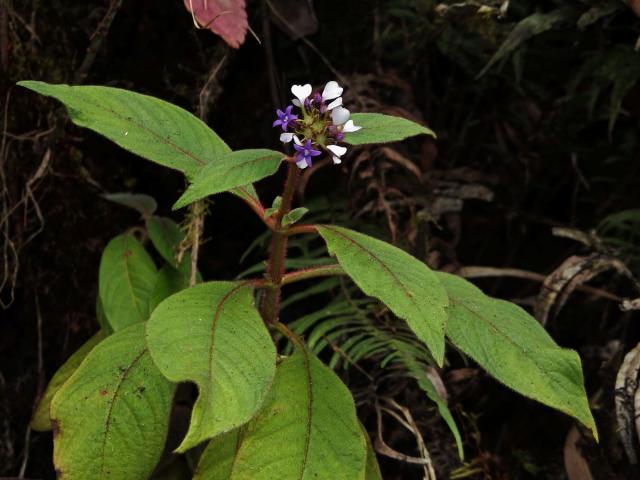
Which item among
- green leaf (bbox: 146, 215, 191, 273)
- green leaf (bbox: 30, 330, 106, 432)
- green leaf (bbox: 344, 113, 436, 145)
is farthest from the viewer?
green leaf (bbox: 146, 215, 191, 273)

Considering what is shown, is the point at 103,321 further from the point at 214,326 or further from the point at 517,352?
the point at 517,352

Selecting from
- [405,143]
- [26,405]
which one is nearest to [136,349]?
[26,405]

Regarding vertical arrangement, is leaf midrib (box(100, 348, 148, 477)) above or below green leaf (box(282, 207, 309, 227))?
below

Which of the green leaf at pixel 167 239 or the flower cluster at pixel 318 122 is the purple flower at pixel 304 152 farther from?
the green leaf at pixel 167 239

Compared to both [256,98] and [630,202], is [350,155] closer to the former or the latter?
[256,98]

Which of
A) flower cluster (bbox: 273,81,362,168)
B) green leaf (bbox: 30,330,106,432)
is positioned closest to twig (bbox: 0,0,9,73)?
green leaf (bbox: 30,330,106,432)

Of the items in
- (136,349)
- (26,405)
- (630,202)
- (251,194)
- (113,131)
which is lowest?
(26,405)

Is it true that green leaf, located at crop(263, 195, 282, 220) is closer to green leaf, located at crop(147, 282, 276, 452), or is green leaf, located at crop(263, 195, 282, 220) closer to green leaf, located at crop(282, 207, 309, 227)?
green leaf, located at crop(282, 207, 309, 227)
